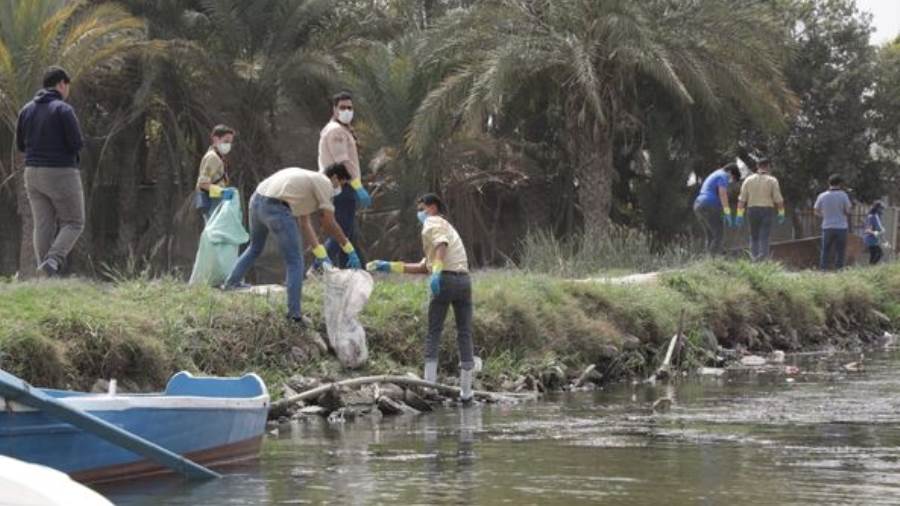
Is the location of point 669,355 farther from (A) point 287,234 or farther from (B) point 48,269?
(B) point 48,269

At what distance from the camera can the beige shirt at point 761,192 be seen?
26234mm

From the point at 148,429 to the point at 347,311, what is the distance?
5.30 metres

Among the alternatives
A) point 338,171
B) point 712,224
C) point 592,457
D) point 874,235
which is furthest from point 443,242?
point 874,235

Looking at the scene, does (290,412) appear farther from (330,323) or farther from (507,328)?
(507,328)

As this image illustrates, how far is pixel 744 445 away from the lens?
12.7 meters

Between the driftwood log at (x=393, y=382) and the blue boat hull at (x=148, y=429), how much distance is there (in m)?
2.27

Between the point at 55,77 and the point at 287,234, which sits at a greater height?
the point at 55,77

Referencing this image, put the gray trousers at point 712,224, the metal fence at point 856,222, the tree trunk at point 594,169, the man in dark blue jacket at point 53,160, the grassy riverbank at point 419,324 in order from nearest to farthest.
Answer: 1. the grassy riverbank at point 419,324
2. the man in dark blue jacket at point 53,160
3. the gray trousers at point 712,224
4. the tree trunk at point 594,169
5. the metal fence at point 856,222

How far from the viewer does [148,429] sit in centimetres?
1029

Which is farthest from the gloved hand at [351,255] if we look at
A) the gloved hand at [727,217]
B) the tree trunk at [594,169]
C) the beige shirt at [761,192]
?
the tree trunk at [594,169]

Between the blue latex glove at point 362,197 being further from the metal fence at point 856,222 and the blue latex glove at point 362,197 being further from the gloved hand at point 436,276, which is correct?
the metal fence at point 856,222

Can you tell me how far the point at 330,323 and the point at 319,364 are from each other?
0.40 m

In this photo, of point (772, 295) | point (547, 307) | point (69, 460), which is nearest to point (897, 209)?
point (772, 295)

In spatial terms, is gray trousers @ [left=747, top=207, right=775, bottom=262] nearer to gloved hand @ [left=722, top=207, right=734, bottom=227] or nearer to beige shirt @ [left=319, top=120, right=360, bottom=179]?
gloved hand @ [left=722, top=207, right=734, bottom=227]
